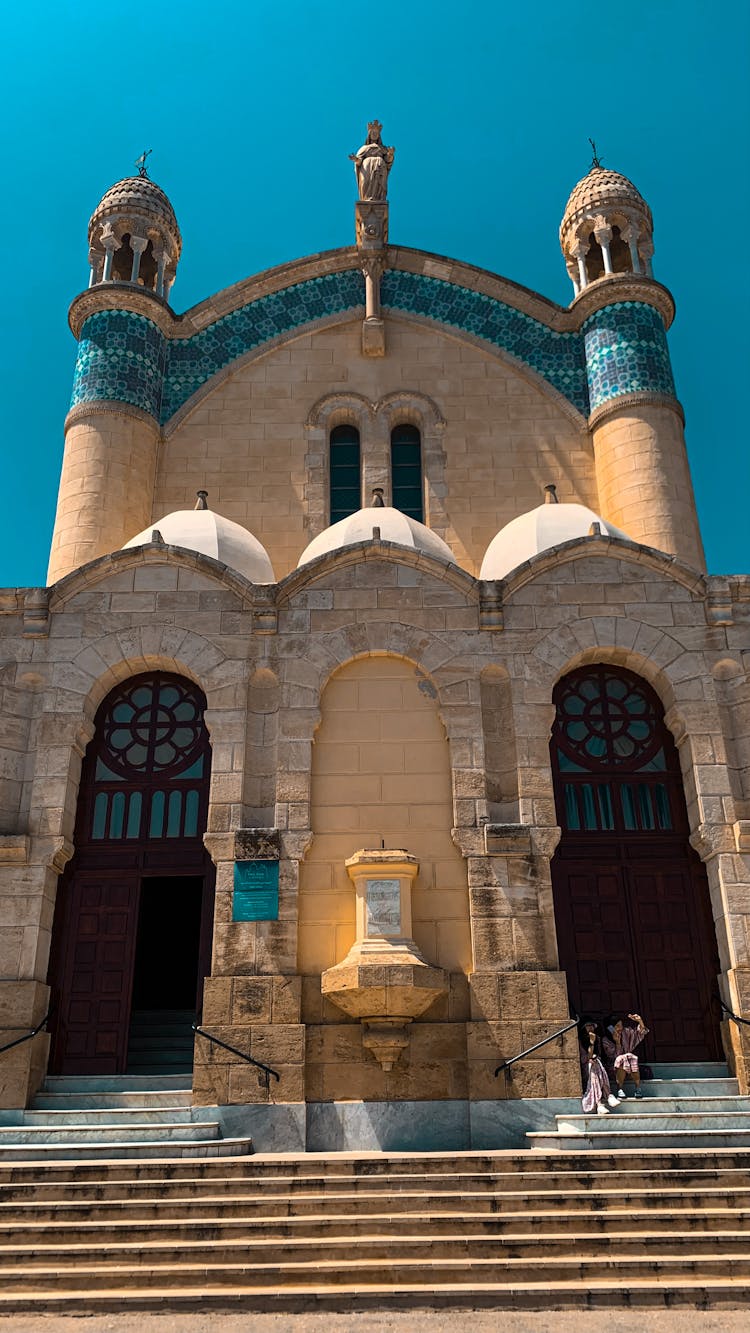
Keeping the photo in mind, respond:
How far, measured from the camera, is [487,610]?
1441 cm

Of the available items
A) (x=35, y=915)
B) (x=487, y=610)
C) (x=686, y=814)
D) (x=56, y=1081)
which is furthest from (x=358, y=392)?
(x=56, y=1081)

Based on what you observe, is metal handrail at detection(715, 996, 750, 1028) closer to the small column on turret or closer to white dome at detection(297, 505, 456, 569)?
white dome at detection(297, 505, 456, 569)

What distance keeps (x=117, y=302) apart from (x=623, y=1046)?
617 inches

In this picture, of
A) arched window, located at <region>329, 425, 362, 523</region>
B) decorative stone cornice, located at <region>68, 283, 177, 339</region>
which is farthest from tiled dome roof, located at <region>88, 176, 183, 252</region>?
arched window, located at <region>329, 425, 362, 523</region>

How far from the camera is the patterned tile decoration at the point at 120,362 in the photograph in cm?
1906

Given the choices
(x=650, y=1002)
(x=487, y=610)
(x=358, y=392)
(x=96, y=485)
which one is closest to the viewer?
(x=650, y=1002)

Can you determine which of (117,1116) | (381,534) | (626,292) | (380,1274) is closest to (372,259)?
(626,292)

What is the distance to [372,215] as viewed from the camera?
20969mm

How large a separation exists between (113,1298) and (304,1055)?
4.22 meters

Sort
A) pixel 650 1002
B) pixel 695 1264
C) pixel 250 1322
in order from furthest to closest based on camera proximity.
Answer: pixel 650 1002
pixel 695 1264
pixel 250 1322

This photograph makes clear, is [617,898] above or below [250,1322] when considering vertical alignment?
above

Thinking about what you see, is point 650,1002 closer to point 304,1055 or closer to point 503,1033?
point 503,1033

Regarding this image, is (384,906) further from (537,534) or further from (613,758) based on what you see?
(537,534)

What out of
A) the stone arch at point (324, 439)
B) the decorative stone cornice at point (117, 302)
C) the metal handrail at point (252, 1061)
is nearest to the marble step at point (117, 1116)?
the metal handrail at point (252, 1061)
